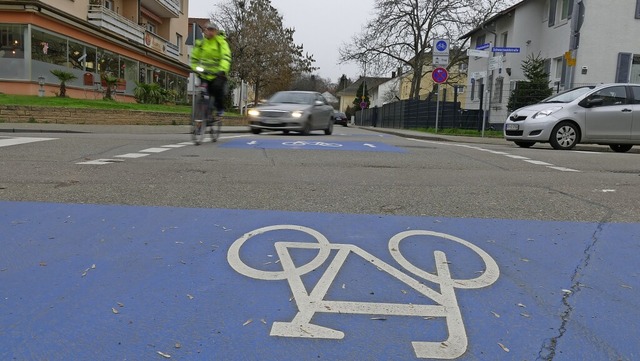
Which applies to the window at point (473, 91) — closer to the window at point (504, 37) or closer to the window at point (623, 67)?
the window at point (504, 37)

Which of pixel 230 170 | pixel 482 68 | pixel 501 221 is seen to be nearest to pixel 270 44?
pixel 482 68

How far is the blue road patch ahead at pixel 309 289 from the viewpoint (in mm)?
2250

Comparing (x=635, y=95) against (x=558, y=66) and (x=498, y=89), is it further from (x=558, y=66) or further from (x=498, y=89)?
(x=498, y=89)

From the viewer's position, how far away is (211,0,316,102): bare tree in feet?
138

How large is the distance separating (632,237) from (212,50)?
25.1 ft

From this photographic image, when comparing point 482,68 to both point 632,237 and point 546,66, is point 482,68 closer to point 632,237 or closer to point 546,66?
point 546,66

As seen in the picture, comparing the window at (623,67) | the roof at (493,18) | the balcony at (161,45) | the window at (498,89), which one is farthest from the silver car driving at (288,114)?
the balcony at (161,45)

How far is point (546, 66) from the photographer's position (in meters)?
27.0

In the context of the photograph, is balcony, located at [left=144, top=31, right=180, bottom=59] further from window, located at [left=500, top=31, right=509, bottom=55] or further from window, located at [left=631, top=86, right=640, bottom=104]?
window, located at [left=631, top=86, right=640, bottom=104]

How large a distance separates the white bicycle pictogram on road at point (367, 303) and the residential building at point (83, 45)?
21139 millimetres

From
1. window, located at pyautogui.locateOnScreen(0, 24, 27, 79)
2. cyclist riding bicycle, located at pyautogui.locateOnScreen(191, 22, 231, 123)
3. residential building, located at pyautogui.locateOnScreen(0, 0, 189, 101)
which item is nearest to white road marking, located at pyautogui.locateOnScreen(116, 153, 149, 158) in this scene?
cyclist riding bicycle, located at pyautogui.locateOnScreen(191, 22, 231, 123)

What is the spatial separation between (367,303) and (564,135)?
12045mm

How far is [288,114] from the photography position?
15055mm

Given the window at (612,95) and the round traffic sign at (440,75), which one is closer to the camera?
the window at (612,95)
